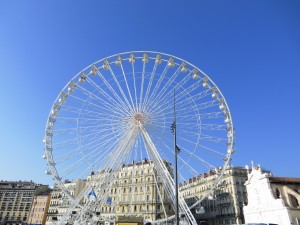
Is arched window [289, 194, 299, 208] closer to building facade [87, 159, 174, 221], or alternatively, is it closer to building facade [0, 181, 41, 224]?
building facade [87, 159, 174, 221]

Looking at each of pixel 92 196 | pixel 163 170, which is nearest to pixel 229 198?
pixel 163 170

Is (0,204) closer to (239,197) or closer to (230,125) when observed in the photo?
(239,197)

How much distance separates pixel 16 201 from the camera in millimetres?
128250

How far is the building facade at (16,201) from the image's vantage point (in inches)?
4872

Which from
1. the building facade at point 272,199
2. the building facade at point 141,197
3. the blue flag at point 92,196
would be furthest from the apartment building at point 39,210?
the blue flag at point 92,196

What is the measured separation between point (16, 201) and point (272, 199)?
373 feet

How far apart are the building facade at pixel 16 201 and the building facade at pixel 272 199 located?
98212mm

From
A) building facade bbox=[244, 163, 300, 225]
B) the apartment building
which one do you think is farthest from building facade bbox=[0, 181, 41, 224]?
building facade bbox=[244, 163, 300, 225]

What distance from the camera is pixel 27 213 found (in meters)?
122

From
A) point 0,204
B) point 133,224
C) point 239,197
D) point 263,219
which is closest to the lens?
point 133,224

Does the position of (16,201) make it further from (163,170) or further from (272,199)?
(163,170)

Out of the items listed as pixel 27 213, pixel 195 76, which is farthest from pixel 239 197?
pixel 27 213

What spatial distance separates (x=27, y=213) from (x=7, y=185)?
2308 centimetres

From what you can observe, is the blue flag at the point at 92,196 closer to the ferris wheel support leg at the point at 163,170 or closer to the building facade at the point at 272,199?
the ferris wheel support leg at the point at 163,170
